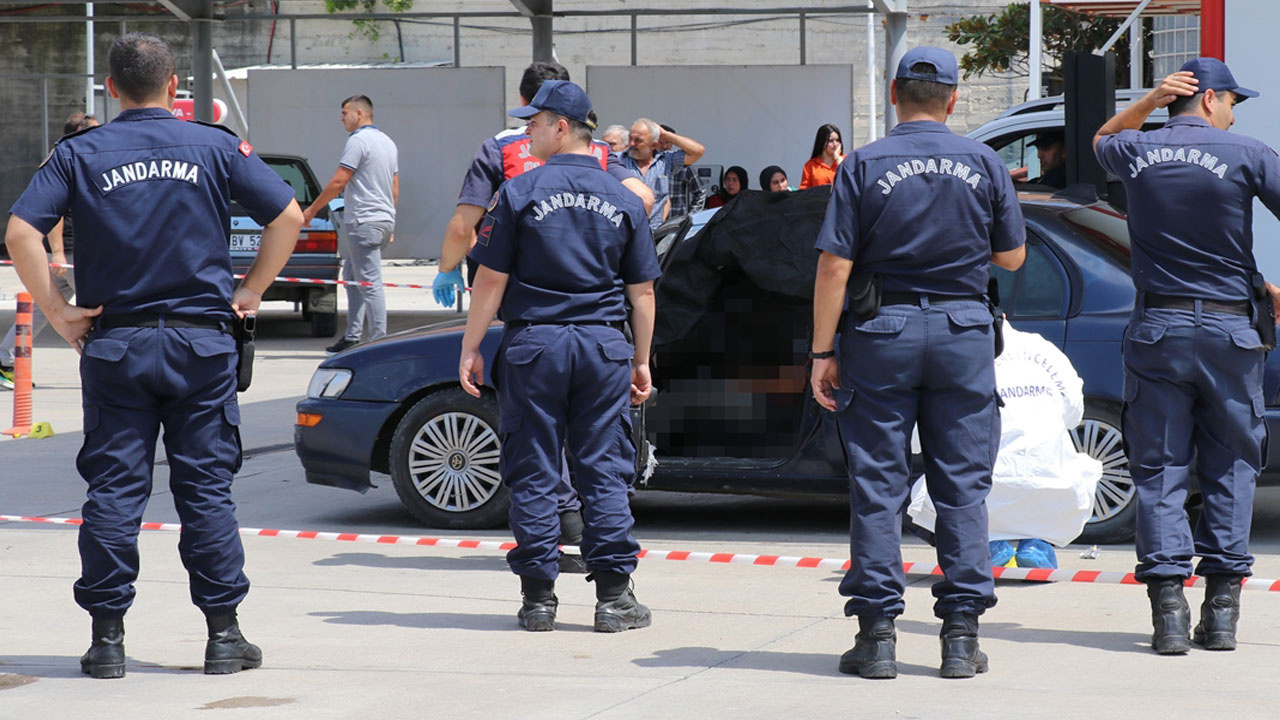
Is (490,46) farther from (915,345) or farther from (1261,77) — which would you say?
(915,345)

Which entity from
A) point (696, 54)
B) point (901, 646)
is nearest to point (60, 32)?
point (696, 54)

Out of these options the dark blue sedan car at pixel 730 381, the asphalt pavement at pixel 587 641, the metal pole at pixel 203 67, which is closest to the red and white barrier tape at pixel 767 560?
the asphalt pavement at pixel 587 641

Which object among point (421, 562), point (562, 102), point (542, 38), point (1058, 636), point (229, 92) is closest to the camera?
point (1058, 636)

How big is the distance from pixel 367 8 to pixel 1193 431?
94.0 ft

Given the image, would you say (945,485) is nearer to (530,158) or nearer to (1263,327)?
(1263,327)

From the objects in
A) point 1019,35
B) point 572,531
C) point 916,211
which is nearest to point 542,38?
point 1019,35

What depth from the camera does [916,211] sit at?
4988mm

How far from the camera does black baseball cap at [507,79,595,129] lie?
5.78 meters

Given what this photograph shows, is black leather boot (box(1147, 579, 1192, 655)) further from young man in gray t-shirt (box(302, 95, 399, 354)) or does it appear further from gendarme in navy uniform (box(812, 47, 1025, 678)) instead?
young man in gray t-shirt (box(302, 95, 399, 354))

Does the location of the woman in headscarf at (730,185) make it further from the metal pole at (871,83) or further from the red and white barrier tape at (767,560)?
the metal pole at (871,83)

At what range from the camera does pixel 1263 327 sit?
544cm

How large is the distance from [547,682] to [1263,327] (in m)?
2.46

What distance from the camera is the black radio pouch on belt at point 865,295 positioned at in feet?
16.4

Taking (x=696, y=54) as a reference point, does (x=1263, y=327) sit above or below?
below
